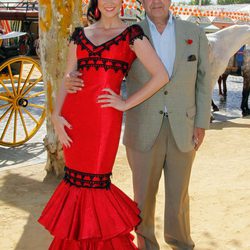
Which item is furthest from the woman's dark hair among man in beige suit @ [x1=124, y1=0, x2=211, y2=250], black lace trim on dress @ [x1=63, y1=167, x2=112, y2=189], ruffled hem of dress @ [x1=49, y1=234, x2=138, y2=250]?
ruffled hem of dress @ [x1=49, y1=234, x2=138, y2=250]

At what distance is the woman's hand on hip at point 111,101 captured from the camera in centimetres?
231

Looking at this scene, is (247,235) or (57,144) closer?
(247,235)

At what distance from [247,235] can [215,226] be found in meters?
0.29

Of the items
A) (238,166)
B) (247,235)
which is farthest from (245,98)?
(247,235)

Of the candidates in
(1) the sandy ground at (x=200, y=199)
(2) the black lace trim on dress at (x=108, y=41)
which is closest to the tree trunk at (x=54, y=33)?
(1) the sandy ground at (x=200, y=199)

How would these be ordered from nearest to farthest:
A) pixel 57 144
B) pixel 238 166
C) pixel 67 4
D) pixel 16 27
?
1. pixel 67 4
2. pixel 57 144
3. pixel 238 166
4. pixel 16 27

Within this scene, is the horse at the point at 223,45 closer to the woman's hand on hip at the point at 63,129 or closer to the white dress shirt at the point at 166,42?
the white dress shirt at the point at 166,42

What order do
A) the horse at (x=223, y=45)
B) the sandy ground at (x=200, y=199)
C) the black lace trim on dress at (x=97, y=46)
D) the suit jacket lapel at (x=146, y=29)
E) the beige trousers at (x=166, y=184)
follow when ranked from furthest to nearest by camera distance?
the horse at (x=223, y=45)
the sandy ground at (x=200, y=199)
the beige trousers at (x=166, y=184)
the suit jacket lapel at (x=146, y=29)
the black lace trim on dress at (x=97, y=46)

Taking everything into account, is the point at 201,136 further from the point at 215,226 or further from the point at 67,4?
the point at 67,4

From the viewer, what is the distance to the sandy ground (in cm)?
343

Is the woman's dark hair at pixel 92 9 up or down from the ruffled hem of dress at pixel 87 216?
up

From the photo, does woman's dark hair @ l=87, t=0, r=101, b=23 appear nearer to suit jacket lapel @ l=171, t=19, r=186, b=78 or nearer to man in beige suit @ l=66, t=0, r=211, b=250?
man in beige suit @ l=66, t=0, r=211, b=250

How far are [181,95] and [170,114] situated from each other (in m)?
0.13

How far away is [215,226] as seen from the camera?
3.67 meters
